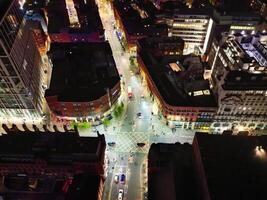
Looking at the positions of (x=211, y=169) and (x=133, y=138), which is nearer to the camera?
(x=211, y=169)

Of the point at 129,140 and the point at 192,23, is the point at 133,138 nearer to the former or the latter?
the point at 129,140

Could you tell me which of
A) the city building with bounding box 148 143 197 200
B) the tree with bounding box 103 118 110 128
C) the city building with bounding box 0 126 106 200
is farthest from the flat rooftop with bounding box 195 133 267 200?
the tree with bounding box 103 118 110 128

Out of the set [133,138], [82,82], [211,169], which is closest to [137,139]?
[133,138]

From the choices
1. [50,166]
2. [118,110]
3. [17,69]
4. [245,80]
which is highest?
[17,69]

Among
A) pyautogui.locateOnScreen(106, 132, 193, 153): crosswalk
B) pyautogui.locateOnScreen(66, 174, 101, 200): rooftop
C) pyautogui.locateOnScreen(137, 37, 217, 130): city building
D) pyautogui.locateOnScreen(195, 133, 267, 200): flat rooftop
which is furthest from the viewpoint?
pyautogui.locateOnScreen(137, 37, 217, 130): city building

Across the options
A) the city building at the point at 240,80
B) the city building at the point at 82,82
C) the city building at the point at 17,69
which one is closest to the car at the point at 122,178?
the city building at the point at 82,82

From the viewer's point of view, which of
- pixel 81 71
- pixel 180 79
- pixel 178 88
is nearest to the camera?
pixel 178 88

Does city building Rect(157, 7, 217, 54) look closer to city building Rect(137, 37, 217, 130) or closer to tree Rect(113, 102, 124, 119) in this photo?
city building Rect(137, 37, 217, 130)

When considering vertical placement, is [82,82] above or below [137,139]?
above
